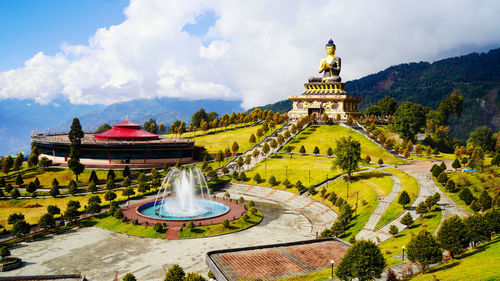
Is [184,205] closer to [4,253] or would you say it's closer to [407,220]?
[4,253]

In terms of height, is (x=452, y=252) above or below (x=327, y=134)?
below

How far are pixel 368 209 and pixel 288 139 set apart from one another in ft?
151

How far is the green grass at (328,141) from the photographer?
80125mm

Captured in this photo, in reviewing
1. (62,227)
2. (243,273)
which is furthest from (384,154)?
(62,227)

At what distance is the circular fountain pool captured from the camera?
164ft

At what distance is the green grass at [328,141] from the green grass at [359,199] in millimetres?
17387

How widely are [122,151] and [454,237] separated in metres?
71.9

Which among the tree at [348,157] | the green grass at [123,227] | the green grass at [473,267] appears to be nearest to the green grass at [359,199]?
the tree at [348,157]

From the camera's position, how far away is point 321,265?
100 ft

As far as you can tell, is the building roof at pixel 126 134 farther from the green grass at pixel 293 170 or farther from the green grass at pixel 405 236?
the green grass at pixel 405 236

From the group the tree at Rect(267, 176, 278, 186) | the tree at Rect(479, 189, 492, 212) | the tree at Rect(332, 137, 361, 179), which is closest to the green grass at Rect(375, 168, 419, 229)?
the tree at Rect(332, 137, 361, 179)

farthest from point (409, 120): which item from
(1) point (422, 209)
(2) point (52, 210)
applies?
(2) point (52, 210)

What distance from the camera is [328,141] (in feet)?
290

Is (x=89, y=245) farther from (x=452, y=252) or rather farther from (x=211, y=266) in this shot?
(x=452, y=252)
